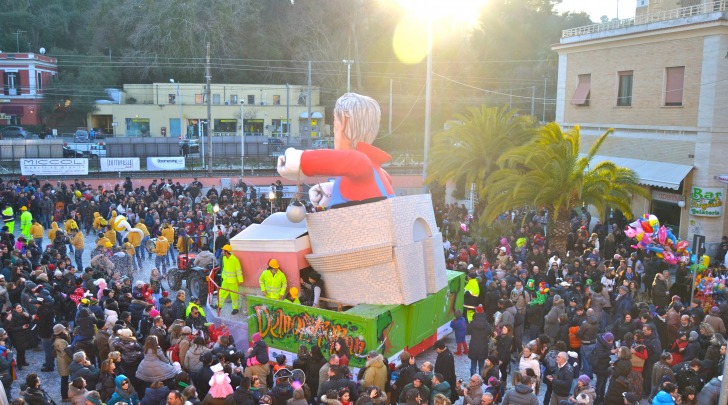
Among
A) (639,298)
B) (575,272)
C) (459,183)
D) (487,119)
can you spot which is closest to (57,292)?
(575,272)

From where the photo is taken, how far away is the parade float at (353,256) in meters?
11.5

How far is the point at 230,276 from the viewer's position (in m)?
13.3

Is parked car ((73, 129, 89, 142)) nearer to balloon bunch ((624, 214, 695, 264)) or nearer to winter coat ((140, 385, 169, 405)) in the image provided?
balloon bunch ((624, 214, 695, 264))

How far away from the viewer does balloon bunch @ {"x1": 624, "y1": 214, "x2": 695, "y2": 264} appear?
51.0 ft

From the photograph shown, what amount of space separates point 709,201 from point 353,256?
15032 millimetres

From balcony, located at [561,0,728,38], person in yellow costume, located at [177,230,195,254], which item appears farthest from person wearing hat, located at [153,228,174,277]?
balcony, located at [561,0,728,38]

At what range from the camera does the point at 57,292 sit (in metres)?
13.1

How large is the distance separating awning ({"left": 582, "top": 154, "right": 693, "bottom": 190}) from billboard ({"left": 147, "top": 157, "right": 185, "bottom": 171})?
2188 centimetres

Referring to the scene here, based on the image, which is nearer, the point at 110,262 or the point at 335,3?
the point at 110,262

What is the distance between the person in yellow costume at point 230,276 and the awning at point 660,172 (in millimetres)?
15084

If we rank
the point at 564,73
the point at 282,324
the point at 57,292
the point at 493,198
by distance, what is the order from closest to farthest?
the point at 282,324 → the point at 57,292 → the point at 493,198 → the point at 564,73

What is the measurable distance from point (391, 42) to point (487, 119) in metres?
34.8

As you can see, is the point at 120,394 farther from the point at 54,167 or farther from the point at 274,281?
the point at 54,167

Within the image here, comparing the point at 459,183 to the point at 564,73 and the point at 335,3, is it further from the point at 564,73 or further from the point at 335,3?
the point at 335,3
